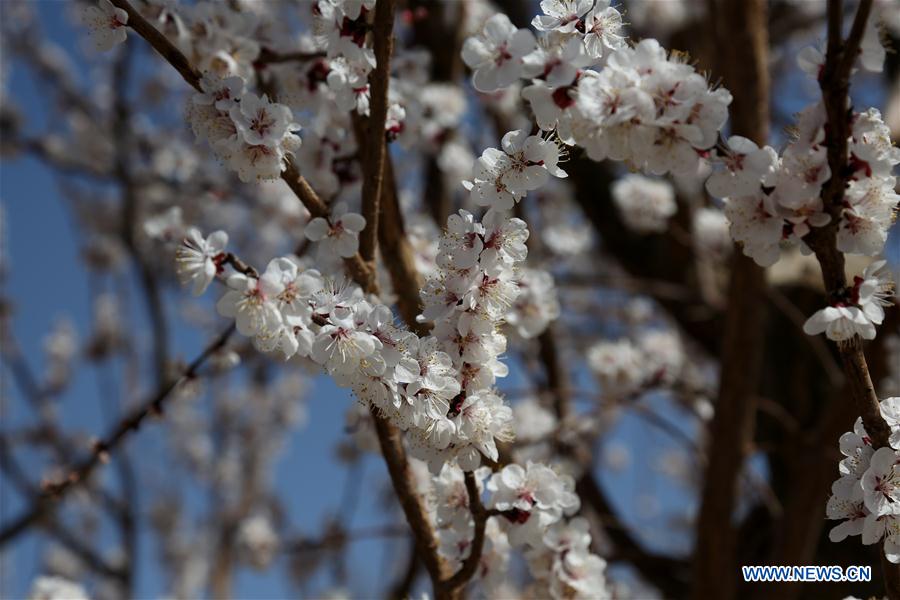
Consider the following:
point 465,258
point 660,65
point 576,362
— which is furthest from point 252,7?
point 576,362

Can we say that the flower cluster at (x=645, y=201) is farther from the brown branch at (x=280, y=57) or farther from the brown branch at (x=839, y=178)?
the brown branch at (x=839, y=178)

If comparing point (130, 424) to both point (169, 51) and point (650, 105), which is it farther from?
point (650, 105)

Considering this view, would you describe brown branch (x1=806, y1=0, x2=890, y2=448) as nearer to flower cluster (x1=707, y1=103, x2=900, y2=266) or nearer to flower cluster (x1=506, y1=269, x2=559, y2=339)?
flower cluster (x1=707, y1=103, x2=900, y2=266)

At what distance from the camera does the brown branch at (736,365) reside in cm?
254

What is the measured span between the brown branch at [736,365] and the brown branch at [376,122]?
1.41 m

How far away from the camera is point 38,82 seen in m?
5.76

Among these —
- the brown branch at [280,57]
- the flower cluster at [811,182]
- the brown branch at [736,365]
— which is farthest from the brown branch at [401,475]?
the brown branch at [736,365]

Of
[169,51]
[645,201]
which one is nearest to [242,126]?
[169,51]

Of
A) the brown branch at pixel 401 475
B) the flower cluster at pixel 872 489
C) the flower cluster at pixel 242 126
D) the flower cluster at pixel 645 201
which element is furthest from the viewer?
the flower cluster at pixel 645 201

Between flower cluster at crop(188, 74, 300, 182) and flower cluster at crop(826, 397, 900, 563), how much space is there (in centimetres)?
103

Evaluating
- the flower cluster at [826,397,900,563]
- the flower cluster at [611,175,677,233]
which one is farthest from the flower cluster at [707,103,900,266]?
the flower cluster at [611,175,677,233]

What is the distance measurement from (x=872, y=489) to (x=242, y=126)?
1132 mm

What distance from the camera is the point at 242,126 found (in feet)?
4.33

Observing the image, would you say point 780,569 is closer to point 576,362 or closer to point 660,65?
point 660,65
